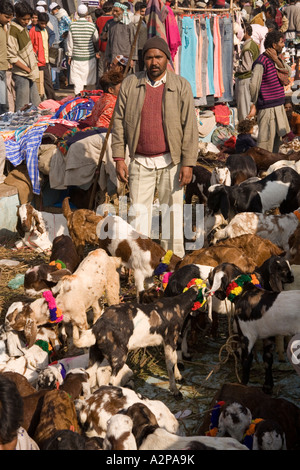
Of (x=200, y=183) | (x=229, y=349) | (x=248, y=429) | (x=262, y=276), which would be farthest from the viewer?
(x=200, y=183)

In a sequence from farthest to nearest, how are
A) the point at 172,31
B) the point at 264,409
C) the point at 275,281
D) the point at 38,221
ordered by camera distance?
the point at 172,31 < the point at 38,221 < the point at 275,281 < the point at 264,409

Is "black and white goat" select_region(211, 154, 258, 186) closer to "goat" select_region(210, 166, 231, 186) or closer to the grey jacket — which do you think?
"goat" select_region(210, 166, 231, 186)

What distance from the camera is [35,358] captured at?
542 centimetres

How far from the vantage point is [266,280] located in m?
5.67

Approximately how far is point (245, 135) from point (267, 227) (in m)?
4.70

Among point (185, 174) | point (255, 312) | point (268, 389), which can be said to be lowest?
point (268, 389)

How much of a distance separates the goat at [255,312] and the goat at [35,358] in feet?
5.22

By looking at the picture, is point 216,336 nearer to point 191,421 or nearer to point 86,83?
point 191,421

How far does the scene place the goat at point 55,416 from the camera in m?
3.98

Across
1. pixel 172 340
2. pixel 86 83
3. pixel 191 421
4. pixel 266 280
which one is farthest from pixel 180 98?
pixel 86 83

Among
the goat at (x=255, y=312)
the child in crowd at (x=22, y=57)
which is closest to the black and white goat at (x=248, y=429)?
the goat at (x=255, y=312)

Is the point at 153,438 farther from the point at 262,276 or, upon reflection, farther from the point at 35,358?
the point at 262,276

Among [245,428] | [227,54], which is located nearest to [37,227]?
[245,428]

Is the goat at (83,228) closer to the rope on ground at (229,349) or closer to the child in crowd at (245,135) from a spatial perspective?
the rope on ground at (229,349)
